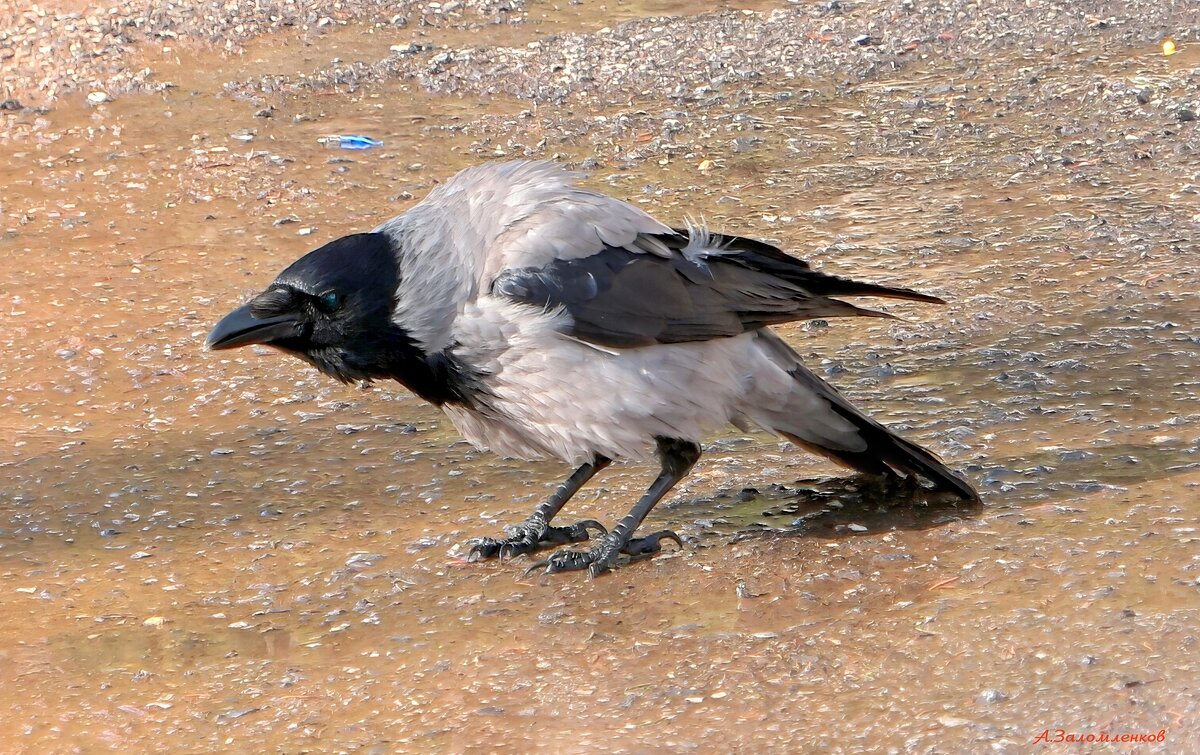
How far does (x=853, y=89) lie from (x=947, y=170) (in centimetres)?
142

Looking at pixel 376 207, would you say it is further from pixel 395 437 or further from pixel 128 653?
pixel 128 653

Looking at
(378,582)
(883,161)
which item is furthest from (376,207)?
(378,582)

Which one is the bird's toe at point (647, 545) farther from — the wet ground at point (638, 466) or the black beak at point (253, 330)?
the black beak at point (253, 330)

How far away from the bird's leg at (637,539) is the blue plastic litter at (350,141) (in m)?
4.50

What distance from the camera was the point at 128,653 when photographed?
4.26 metres

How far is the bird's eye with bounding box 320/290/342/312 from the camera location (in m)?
4.62

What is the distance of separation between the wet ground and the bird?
11.6 inches

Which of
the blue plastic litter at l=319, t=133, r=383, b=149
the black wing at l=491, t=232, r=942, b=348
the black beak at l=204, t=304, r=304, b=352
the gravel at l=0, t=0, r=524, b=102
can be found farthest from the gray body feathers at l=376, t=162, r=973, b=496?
the gravel at l=0, t=0, r=524, b=102

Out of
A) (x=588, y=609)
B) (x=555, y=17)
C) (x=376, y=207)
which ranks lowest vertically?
(x=588, y=609)

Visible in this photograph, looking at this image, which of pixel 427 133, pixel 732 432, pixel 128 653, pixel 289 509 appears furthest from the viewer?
pixel 427 133

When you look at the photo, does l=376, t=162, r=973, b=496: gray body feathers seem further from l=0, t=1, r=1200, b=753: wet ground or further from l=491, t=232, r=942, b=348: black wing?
l=0, t=1, r=1200, b=753: wet ground

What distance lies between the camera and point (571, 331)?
4.53 metres

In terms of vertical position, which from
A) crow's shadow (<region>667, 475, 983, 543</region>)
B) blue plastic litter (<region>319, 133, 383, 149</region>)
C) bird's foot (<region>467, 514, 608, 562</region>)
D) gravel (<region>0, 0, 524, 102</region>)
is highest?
gravel (<region>0, 0, 524, 102</region>)

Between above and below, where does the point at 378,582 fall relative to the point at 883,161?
below
